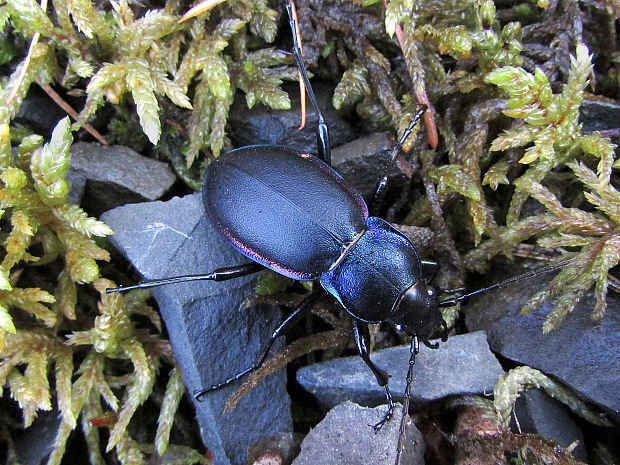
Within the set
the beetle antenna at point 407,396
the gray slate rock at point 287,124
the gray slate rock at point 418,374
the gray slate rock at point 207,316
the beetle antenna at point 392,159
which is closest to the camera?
the beetle antenna at point 407,396

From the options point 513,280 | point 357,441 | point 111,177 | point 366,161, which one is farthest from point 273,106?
point 357,441

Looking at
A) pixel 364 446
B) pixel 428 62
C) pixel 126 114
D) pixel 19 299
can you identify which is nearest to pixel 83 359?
pixel 19 299

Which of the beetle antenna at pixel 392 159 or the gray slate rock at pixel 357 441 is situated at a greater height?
the beetle antenna at pixel 392 159

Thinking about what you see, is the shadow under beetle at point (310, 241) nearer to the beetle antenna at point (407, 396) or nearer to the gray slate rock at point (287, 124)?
the beetle antenna at point (407, 396)

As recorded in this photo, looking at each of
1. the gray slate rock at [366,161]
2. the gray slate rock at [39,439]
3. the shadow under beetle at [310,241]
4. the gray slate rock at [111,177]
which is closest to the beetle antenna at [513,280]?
the shadow under beetle at [310,241]

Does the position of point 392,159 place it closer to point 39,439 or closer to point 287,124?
point 287,124

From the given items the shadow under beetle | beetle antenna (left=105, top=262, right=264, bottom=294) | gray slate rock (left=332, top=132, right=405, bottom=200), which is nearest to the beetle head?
the shadow under beetle

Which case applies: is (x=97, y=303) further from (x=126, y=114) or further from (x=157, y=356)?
(x=126, y=114)
